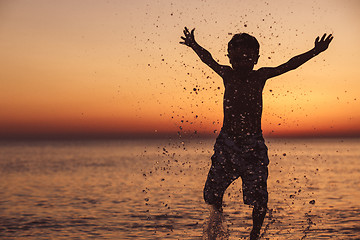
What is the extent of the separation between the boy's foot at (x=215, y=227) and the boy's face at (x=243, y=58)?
5.94ft

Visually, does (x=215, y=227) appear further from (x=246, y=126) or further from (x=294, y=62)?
(x=294, y=62)

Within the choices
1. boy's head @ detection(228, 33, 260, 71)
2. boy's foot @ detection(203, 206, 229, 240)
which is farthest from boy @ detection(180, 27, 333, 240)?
boy's foot @ detection(203, 206, 229, 240)

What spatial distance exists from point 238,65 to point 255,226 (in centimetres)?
195

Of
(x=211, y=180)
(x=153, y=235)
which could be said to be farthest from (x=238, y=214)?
(x=211, y=180)

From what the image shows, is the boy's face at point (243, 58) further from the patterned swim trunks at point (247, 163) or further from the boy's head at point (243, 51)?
the patterned swim trunks at point (247, 163)

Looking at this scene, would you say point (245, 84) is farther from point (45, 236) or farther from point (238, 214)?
point (238, 214)

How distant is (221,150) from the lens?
6660 millimetres

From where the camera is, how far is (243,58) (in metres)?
6.54

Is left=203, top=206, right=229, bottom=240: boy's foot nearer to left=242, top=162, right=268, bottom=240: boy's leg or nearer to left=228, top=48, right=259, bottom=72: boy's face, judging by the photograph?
left=242, top=162, right=268, bottom=240: boy's leg

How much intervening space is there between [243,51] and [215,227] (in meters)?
2.40

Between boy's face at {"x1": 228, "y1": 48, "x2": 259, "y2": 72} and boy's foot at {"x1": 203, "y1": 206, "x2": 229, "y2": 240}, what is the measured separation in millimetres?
1810

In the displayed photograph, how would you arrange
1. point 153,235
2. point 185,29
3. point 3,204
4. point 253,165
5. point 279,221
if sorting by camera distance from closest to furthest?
point 253,165
point 185,29
point 153,235
point 279,221
point 3,204

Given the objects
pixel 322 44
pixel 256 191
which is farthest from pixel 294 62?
pixel 256 191

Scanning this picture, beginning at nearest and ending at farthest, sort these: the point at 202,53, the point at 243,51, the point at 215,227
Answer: the point at 243,51
the point at 202,53
the point at 215,227
